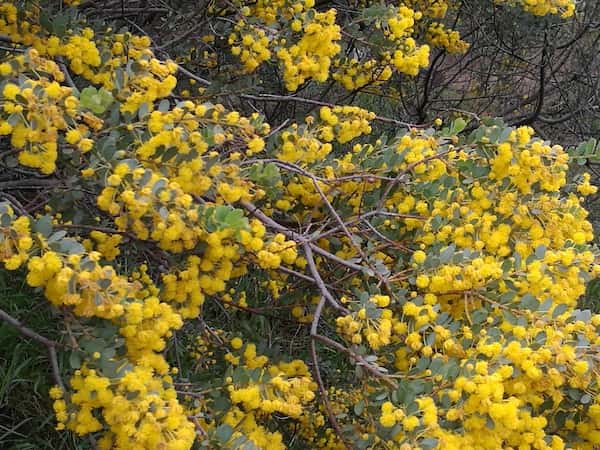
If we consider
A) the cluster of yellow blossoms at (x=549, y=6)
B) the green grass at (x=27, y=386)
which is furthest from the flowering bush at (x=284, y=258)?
the cluster of yellow blossoms at (x=549, y=6)

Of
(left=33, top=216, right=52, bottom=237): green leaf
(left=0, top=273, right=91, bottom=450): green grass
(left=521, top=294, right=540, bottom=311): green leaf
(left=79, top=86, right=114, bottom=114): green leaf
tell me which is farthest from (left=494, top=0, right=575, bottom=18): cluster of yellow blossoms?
(left=33, top=216, right=52, bottom=237): green leaf

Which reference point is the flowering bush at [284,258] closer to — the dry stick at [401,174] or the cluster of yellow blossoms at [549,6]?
the dry stick at [401,174]

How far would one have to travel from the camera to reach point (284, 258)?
2090 mm

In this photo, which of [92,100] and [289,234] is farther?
[289,234]

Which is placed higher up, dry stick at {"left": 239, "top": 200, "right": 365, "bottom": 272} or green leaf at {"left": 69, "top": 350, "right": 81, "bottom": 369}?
dry stick at {"left": 239, "top": 200, "right": 365, "bottom": 272}

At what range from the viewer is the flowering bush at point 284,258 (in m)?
1.80

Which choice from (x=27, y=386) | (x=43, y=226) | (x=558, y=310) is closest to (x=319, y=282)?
(x=558, y=310)

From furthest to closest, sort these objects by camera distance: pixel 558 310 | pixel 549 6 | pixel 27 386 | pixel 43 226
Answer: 1. pixel 549 6
2. pixel 27 386
3. pixel 558 310
4. pixel 43 226

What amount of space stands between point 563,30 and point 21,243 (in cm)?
395

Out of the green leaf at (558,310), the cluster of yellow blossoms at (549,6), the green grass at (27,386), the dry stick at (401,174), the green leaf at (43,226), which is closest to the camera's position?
the green leaf at (43,226)

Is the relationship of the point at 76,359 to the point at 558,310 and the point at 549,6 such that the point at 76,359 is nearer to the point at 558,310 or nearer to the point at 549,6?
the point at 558,310

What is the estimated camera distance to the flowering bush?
180 cm

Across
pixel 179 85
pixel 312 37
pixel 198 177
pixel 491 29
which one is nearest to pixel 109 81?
pixel 198 177

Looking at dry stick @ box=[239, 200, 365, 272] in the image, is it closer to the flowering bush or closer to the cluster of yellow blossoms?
the flowering bush
